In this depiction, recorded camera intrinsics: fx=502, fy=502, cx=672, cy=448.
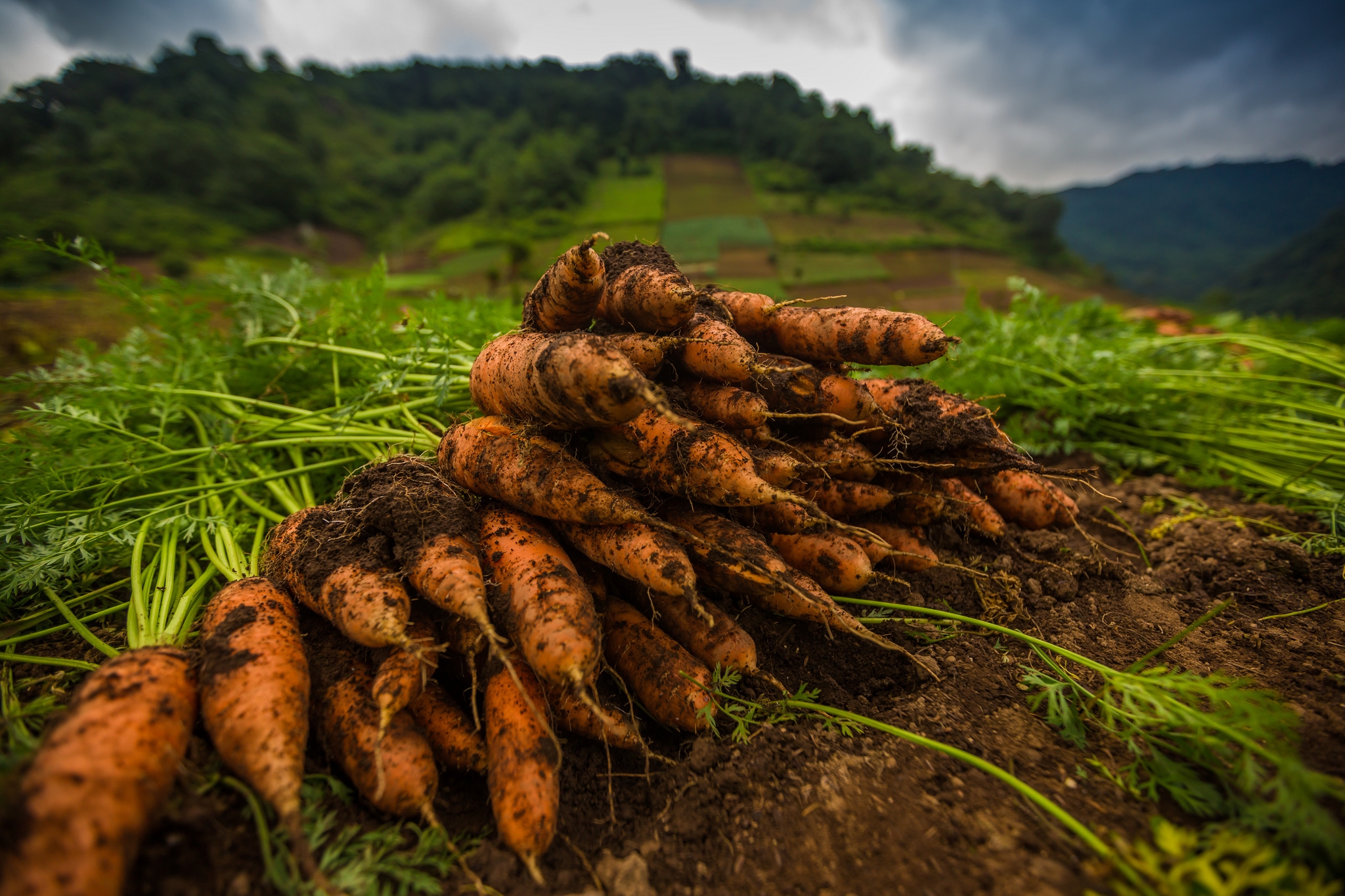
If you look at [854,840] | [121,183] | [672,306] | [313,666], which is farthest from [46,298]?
[121,183]

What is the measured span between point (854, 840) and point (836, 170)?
55968 millimetres

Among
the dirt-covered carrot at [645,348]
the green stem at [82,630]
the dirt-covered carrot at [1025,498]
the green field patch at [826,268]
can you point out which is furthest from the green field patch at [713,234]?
the green stem at [82,630]

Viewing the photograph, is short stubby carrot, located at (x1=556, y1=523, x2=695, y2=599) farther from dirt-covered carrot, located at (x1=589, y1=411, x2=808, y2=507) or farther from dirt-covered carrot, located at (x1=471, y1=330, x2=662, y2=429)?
dirt-covered carrot, located at (x1=471, y1=330, x2=662, y2=429)

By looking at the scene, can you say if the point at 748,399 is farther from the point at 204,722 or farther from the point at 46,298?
the point at 46,298

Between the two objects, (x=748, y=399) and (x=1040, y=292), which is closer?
(x=748, y=399)

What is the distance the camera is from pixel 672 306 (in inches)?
85.6

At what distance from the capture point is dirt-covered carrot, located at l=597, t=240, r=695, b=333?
2180mm

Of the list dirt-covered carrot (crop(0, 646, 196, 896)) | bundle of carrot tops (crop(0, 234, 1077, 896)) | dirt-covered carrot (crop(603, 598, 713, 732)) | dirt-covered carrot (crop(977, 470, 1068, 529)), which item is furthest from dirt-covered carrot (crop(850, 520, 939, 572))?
dirt-covered carrot (crop(0, 646, 196, 896))

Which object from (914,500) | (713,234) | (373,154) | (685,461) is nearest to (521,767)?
(685,461)

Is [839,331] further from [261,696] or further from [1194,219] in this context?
[1194,219]

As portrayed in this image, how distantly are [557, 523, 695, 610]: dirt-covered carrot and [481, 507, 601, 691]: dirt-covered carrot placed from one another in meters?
0.13

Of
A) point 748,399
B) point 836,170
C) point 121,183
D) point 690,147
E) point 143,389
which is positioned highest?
point 690,147

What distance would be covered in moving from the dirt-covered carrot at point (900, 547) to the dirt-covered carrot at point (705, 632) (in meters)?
0.73

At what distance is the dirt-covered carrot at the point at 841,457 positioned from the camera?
240 centimetres
